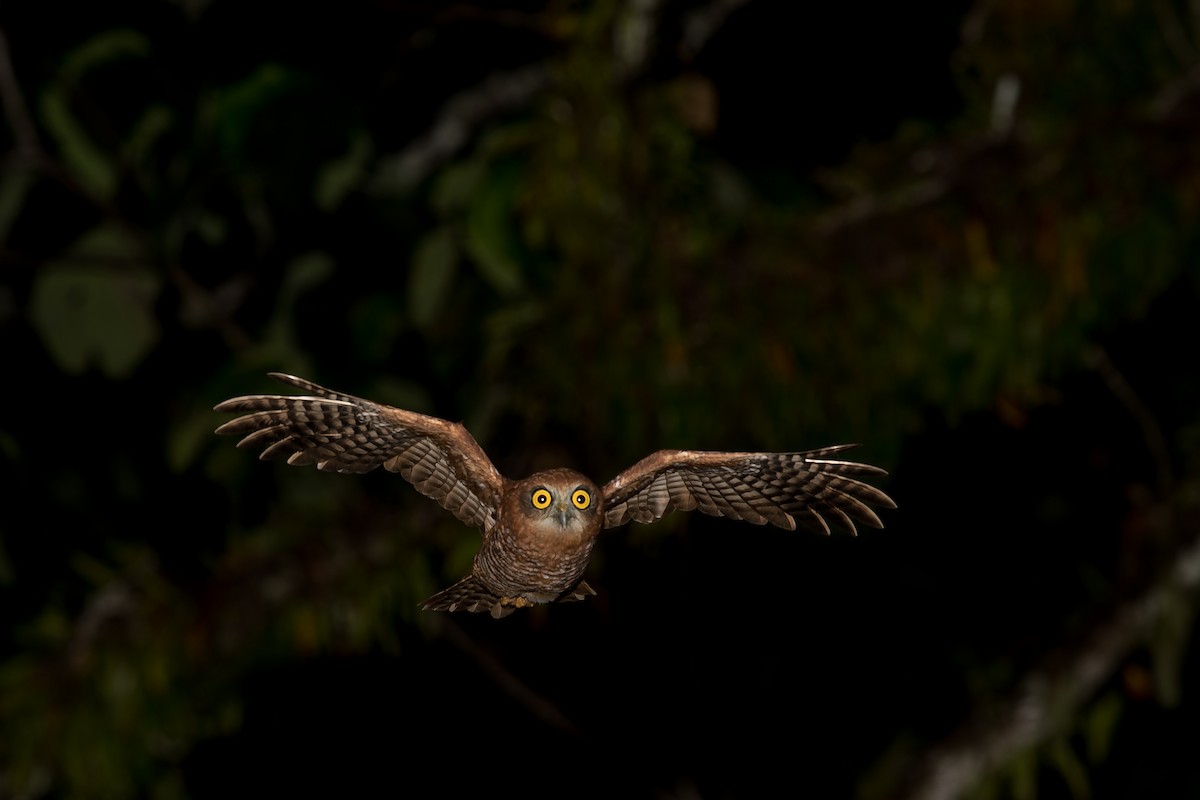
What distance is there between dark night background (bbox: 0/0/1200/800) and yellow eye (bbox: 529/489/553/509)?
1.53 metres

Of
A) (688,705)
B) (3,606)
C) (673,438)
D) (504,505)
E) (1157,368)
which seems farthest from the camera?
(1157,368)

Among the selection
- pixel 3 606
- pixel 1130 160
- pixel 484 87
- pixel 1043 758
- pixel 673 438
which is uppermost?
pixel 484 87

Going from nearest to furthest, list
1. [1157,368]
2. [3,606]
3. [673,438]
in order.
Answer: [673,438] → [3,606] → [1157,368]

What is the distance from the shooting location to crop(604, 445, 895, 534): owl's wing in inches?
34.7

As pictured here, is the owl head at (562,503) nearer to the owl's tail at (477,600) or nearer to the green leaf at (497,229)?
the owl's tail at (477,600)

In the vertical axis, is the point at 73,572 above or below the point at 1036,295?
below

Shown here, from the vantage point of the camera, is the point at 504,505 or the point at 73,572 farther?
the point at 73,572

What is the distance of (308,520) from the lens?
296 cm

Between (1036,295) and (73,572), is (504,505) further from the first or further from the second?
(73,572)

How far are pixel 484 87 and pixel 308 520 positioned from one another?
1069 millimetres

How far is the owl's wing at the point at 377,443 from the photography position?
2.84ft

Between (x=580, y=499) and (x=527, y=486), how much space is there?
6cm

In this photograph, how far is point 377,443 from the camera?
100cm

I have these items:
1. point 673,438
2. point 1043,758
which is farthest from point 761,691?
point 673,438
